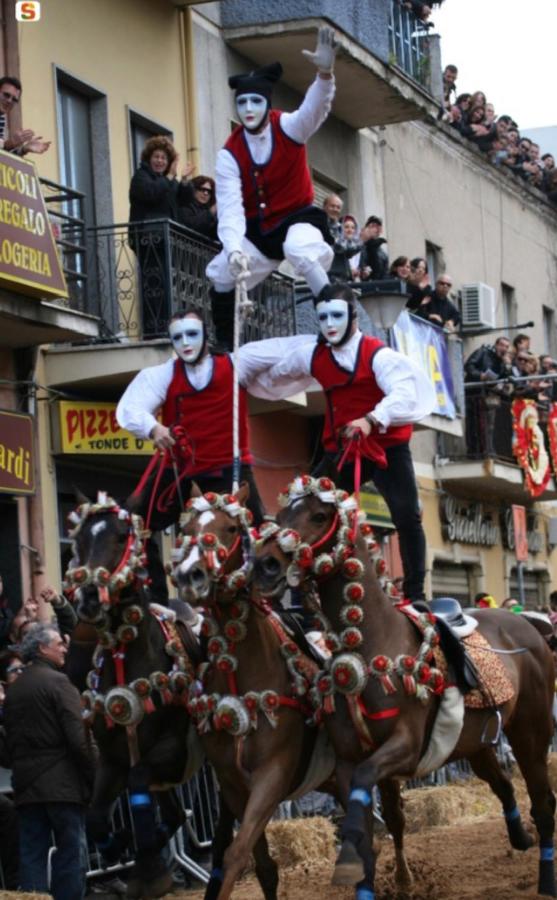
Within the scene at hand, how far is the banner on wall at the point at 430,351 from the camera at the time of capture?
2419 centimetres

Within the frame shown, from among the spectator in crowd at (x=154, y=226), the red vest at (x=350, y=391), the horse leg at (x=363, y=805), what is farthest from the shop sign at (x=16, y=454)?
the horse leg at (x=363, y=805)

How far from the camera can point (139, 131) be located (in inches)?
835

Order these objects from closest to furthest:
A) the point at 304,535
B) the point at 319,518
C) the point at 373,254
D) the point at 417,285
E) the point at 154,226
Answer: the point at 304,535
the point at 319,518
the point at 154,226
the point at 373,254
the point at 417,285

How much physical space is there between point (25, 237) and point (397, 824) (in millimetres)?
6379

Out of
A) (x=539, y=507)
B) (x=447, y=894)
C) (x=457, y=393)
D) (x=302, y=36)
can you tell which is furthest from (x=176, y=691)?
(x=539, y=507)

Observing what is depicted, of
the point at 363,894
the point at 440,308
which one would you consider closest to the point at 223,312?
the point at 363,894

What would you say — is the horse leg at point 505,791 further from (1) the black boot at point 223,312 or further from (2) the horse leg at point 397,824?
(1) the black boot at point 223,312

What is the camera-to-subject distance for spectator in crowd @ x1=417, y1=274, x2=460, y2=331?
86.1 feet

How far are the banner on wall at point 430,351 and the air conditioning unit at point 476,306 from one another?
9.73 feet

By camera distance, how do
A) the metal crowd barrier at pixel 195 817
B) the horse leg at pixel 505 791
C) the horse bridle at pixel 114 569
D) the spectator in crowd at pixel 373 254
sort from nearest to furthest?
the horse bridle at pixel 114 569
the horse leg at pixel 505 791
the metal crowd barrier at pixel 195 817
the spectator in crowd at pixel 373 254

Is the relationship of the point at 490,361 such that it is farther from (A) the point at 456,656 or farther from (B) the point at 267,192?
(A) the point at 456,656

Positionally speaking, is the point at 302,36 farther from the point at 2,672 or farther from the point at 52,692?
the point at 52,692

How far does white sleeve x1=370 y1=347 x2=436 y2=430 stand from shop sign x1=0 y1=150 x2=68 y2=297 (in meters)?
5.37

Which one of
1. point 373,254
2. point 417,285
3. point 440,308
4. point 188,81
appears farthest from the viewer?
point 440,308
